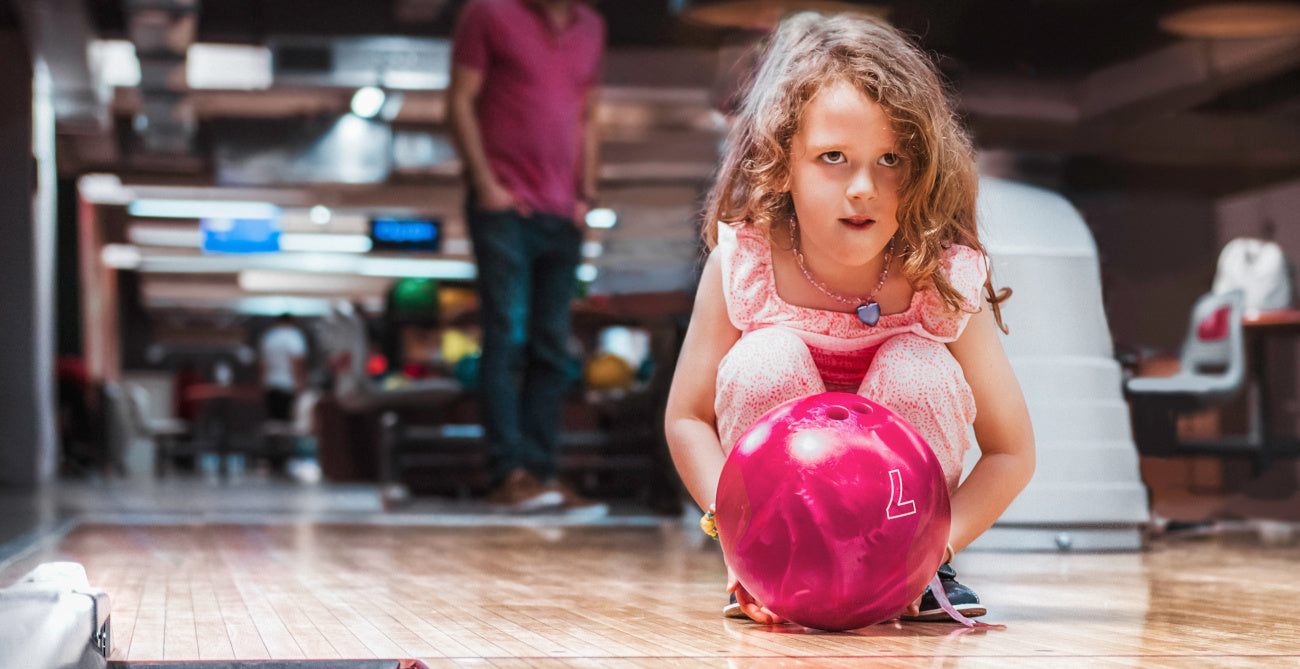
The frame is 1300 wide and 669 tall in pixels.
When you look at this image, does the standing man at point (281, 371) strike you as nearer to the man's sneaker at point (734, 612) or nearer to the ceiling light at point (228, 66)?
the ceiling light at point (228, 66)

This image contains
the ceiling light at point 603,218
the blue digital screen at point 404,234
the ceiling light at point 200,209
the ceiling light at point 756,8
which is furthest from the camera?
the ceiling light at point 200,209

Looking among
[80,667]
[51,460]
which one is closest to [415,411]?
[51,460]

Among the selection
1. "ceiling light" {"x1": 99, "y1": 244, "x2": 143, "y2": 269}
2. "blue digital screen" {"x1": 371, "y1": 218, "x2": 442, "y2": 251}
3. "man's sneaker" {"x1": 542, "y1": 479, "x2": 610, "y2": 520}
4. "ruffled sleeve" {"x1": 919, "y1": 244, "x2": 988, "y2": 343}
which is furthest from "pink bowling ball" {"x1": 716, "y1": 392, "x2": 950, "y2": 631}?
"ceiling light" {"x1": 99, "y1": 244, "x2": 143, "y2": 269}

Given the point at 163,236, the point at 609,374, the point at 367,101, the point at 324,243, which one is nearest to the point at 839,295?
the point at 609,374

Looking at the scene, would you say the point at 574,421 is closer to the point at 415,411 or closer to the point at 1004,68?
the point at 415,411

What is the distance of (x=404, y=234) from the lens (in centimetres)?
1199

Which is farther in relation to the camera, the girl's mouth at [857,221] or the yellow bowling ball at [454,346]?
the yellow bowling ball at [454,346]

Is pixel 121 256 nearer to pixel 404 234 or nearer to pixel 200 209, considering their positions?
pixel 200 209

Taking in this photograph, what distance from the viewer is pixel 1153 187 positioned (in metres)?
4.26

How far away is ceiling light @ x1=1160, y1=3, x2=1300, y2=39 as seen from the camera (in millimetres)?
4461

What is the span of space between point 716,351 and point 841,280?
0.15 metres

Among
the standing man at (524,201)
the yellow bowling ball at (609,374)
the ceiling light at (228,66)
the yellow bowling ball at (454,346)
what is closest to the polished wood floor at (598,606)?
the standing man at (524,201)

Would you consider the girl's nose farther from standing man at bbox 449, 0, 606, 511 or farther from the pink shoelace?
standing man at bbox 449, 0, 606, 511

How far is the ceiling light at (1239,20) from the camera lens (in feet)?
14.6
